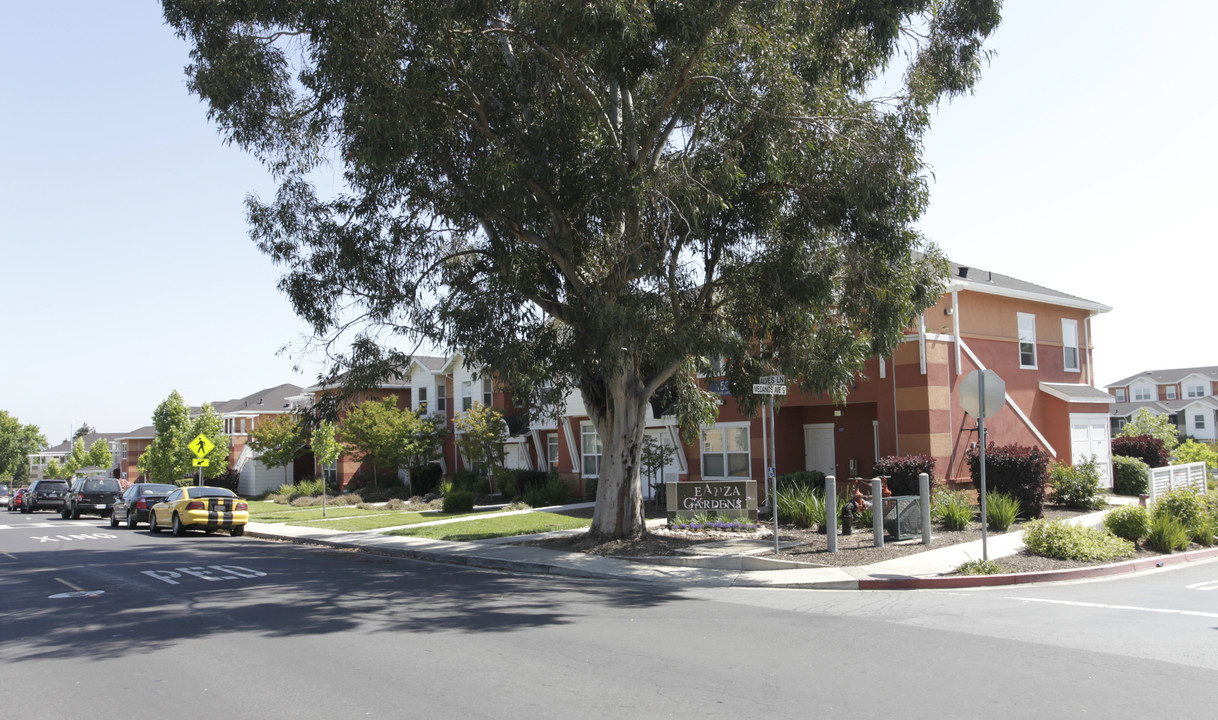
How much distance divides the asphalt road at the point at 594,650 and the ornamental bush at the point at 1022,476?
192 inches

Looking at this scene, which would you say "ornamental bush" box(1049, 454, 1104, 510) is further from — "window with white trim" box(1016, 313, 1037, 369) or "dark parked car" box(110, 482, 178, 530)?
"dark parked car" box(110, 482, 178, 530)

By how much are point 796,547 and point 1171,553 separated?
6.19 metres

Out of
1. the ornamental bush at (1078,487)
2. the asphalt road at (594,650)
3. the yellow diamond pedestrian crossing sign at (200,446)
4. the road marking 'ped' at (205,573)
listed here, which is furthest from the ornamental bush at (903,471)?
the yellow diamond pedestrian crossing sign at (200,446)

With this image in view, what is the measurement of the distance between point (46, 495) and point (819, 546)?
41.4 m

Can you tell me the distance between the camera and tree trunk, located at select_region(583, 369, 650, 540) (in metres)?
16.7

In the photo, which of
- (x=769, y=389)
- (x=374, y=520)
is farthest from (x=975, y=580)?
(x=374, y=520)

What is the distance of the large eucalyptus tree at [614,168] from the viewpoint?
13.6 meters

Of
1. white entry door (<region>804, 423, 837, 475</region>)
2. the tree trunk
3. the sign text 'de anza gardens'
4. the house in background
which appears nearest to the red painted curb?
the tree trunk

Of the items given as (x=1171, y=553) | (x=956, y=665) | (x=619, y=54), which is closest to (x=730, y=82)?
(x=619, y=54)

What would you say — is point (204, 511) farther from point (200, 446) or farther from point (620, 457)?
point (620, 457)

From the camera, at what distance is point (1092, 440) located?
25.4m

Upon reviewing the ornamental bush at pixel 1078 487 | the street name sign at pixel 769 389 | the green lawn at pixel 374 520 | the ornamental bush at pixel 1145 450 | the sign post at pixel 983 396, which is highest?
the street name sign at pixel 769 389

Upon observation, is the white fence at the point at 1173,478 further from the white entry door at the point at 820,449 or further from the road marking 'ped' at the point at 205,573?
the road marking 'ped' at the point at 205,573

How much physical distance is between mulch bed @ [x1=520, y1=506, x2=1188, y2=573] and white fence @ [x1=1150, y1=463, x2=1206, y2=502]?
72.0 inches
